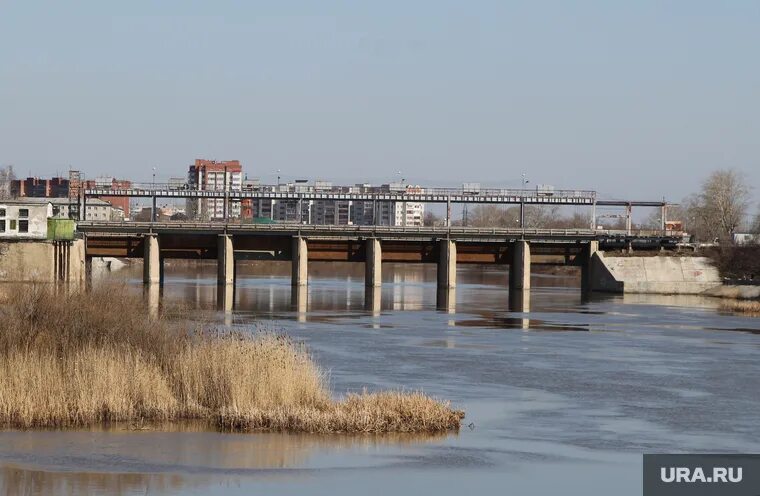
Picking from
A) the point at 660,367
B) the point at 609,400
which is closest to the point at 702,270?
the point at 660,367

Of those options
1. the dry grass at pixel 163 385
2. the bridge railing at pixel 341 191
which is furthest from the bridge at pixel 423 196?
the dry grass at pixel 163 385

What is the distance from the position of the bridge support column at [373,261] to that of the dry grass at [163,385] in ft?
246

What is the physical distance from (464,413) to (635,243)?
276 feet

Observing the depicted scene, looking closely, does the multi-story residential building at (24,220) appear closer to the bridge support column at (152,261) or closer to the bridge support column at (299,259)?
the bridge support column at (152,261)

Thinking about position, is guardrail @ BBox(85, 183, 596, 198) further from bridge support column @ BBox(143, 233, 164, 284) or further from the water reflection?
the water reflection

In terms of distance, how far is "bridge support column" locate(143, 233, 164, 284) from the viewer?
10762cm

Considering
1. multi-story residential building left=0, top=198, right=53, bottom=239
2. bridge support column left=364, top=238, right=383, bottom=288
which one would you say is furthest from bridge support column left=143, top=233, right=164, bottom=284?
bridge support column left=364, top=238, right=383, bottom=288

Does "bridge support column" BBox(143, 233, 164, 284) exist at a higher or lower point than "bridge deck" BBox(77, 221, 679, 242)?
lower

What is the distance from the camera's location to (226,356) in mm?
33438

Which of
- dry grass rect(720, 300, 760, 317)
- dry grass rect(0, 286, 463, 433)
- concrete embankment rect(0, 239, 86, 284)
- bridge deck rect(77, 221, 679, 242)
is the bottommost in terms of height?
dry grass rect(720, 300, 760, 317)

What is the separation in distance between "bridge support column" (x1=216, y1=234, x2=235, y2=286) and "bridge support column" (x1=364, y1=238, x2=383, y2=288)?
12254mm

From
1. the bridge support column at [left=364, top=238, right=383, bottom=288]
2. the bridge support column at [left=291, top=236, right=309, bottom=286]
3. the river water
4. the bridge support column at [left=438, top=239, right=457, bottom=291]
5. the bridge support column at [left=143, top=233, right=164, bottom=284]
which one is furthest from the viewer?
the bridge support column at [left=291, top=236, right=309, bottom=286]

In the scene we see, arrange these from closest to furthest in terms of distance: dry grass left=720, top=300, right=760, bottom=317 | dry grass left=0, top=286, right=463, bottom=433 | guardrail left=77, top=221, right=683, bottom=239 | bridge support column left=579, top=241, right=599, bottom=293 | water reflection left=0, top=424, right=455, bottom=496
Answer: water reflection left=0, top=424, right=455, bottom=496 → dry grass left=0, top=286, right=463, bottom=433 → dry grass left=720, top=300, right=760, bottom=317 → guardrail left=77, top=221, right=683, bottom=239 → bridge support column left=579, top=241, right=599, bottom=293

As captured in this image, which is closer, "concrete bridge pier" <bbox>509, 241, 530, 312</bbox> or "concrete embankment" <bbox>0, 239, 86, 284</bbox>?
"concrete embankment" <bbox>0, 239, 86, 284</bbox>
